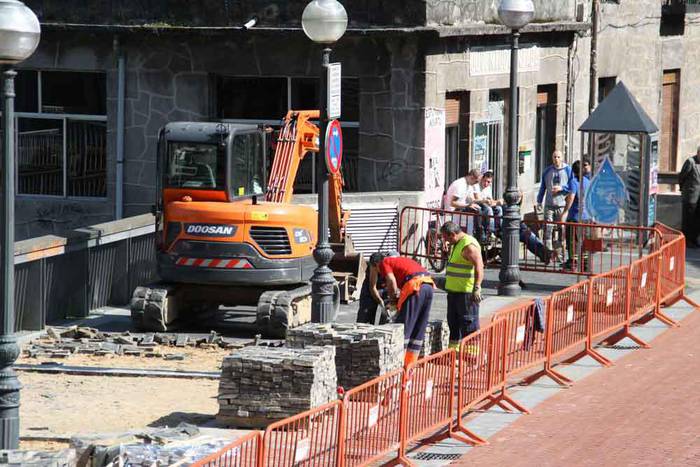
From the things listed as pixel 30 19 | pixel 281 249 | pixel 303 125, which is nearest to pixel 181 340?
pixel 281 249

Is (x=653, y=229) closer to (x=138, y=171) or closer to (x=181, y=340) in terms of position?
(x=181, y=340)

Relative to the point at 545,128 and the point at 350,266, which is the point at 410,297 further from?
the point at 545,128

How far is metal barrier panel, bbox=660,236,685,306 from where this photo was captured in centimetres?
2050

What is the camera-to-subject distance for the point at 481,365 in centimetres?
1445

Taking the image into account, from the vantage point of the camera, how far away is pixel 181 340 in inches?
731

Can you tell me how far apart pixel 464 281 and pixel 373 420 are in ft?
15.6

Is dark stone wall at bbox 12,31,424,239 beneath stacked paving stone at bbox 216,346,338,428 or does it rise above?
above

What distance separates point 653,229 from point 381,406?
1004 centimetres

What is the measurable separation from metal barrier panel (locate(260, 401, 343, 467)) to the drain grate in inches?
61.5

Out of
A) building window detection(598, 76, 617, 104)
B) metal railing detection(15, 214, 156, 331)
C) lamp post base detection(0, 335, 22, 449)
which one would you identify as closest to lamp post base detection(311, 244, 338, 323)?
metal railing detection(15, 214, 156, 331)

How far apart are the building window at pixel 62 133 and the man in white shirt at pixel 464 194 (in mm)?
6530

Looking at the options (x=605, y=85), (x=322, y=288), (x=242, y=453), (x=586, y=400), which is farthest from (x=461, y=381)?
(x=605, y=85)

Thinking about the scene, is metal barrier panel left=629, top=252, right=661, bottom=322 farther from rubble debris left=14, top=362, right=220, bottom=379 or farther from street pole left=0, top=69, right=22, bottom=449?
street pole left=0, top=69, right=22, bottom=449

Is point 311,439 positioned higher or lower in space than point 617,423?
higher
